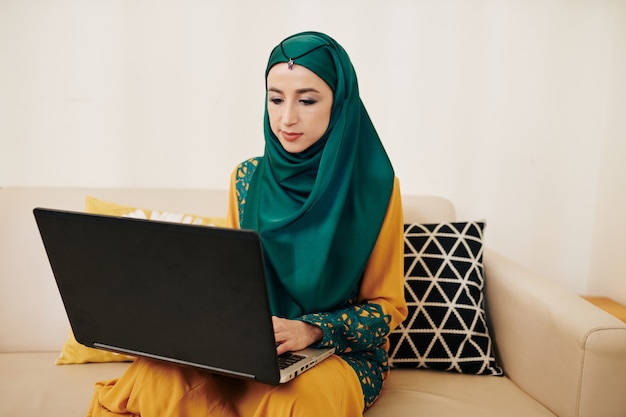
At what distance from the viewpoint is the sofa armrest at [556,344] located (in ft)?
4.36

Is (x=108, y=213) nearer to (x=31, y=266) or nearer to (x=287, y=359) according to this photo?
(x=31, y=266)

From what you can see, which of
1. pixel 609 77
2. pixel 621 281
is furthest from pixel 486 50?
pixel 621 281

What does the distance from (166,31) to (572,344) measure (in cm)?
152

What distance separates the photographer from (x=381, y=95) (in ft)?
6.97

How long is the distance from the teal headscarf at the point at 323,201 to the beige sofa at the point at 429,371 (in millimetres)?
327

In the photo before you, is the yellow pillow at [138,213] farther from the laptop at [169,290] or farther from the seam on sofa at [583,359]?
the seam on sofa at [583,359]

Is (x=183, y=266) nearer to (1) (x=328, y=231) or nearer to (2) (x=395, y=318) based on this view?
(1) (x=328, y=231)

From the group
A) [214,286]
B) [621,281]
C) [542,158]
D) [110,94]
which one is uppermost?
[110,94]

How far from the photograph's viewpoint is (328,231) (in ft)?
4.48

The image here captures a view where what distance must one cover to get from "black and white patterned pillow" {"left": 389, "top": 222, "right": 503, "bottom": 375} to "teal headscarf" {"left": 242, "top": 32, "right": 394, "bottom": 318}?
1.07ft

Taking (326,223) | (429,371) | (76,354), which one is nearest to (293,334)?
(326,223)

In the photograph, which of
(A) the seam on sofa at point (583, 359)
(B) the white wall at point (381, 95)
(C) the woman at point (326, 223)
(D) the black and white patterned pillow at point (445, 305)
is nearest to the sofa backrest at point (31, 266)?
(B) the white wall at point (381, 95)

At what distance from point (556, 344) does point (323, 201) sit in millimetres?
633

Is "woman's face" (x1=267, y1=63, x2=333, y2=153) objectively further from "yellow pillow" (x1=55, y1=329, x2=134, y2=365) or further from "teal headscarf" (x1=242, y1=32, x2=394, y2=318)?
"yellow pillow" (x1=55, y1=329, x2=134, y2=365)
